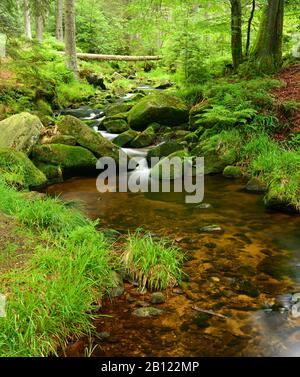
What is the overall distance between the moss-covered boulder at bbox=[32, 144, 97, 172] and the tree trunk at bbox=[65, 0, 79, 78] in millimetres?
9758

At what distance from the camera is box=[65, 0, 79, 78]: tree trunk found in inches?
676

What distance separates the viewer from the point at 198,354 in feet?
11.9

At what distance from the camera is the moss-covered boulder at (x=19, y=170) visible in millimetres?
8070

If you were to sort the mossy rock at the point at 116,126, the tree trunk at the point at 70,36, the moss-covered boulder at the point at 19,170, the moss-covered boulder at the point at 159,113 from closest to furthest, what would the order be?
1. the moss-covered boulder at the point at 19,170
2. the moss-covered boulder at the point at 159,113
3. the mossy rock at the point at 116,126
4. the tree trunk at the point at 70,36

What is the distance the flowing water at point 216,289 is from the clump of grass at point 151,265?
140 mm

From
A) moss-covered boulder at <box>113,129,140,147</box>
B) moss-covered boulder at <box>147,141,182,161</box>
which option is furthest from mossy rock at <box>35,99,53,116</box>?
moss-covered boulder at <box>147,141,182,161</box>

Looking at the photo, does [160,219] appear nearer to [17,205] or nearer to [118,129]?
[17,205]

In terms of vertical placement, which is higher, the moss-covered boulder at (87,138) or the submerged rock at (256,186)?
the moss-covered boulder at (87,138)

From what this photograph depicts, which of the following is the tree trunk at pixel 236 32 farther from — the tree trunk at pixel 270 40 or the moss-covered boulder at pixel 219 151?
the moss-covered boulder at pixel 219 151

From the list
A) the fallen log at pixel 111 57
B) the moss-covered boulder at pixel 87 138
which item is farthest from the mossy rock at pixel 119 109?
the fallen log at pixel 111 57

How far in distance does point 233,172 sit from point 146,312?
579 centimetres

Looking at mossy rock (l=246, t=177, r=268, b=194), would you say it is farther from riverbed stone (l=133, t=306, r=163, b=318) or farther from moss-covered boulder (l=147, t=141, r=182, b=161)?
riverbed stone (l=133, t=306, r=163, b=318)

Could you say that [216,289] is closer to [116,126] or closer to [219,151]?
[219,151]
